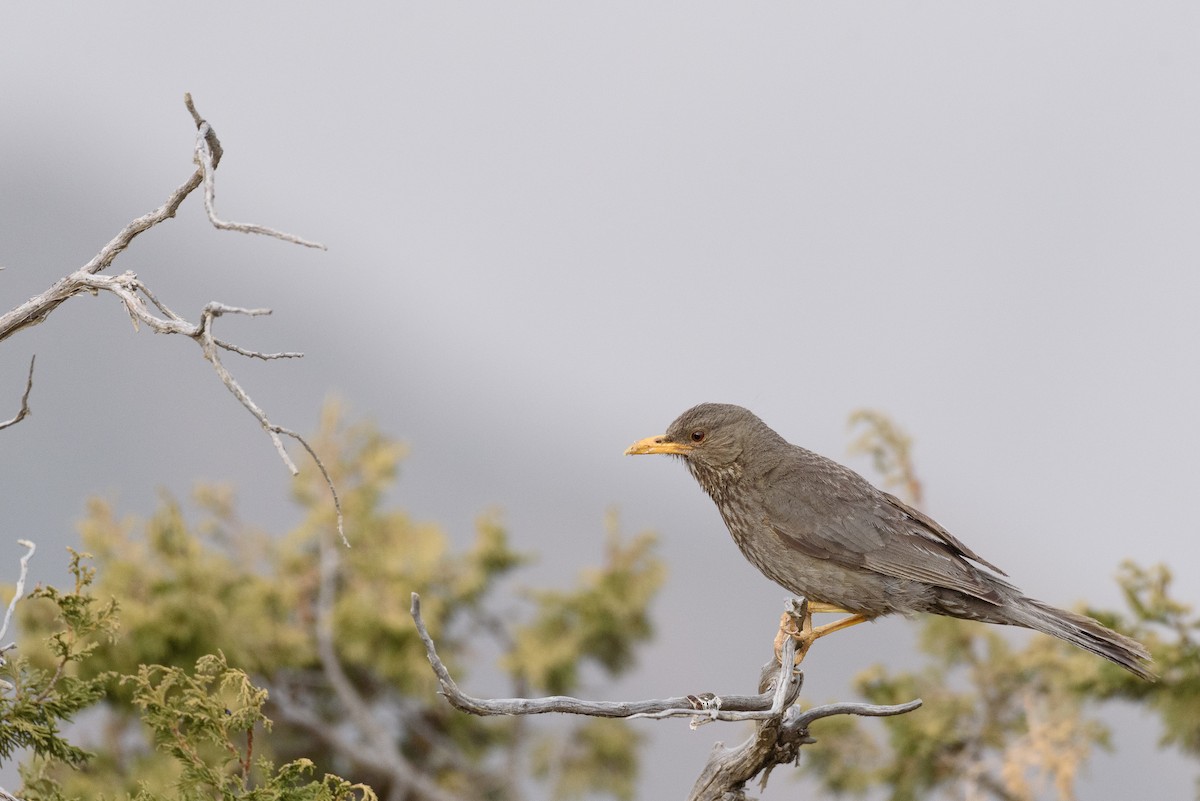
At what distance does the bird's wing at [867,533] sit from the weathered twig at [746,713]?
0.62 meters

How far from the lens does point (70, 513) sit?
52.6 metres

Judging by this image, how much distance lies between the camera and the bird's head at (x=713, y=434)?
582 cm

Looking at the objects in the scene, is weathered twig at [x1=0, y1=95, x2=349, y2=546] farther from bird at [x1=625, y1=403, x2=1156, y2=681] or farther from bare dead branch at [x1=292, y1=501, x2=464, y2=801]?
bare dead branch at [x1=292, y1=501, x2=464, y2=801]

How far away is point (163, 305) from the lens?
3.89 metres

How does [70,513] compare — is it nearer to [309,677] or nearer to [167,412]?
[167,412]

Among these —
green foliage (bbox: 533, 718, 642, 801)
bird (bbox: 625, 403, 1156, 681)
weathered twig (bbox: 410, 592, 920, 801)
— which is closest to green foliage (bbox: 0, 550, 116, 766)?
weathered twig (bbox: 410, 592, 920, 801)

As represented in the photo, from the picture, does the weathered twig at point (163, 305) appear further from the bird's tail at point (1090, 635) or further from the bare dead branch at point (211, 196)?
the bird's tail at point (1090, 635)

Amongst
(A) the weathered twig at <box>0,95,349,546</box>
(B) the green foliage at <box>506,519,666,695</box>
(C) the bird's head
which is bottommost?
(A) the weathered twig at <box>0,95,349,546</box>

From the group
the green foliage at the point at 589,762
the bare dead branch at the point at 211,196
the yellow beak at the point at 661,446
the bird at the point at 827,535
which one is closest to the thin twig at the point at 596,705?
the bird at the point at 827,535

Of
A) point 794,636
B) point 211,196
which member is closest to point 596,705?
point 794,636

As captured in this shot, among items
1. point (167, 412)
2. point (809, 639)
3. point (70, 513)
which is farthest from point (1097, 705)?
point (167, 412)

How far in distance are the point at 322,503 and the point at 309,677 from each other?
2.39 meters

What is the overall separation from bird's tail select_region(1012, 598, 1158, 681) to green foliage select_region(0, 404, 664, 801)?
979cm

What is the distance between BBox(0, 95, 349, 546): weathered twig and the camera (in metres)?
3.46
